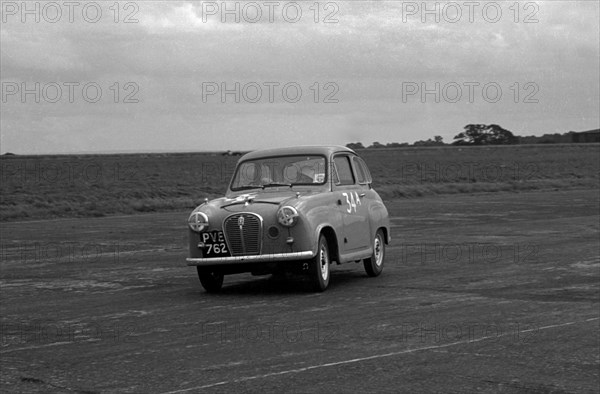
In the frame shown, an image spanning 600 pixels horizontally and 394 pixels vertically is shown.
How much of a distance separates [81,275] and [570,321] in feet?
26.4

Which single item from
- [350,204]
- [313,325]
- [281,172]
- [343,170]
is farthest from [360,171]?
[313,325]

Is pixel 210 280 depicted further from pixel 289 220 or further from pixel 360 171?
pixel 360 171

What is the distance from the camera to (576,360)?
845 cm

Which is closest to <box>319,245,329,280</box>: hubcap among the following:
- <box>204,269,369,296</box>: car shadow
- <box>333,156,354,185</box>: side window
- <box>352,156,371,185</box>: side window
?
<box>204,269,369,296</box>: car shadow

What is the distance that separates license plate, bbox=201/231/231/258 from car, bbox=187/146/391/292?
0.01m

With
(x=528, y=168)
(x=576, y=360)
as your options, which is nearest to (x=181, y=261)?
→ (x=576, y=360)

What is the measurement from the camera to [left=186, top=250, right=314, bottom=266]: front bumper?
41.7 feet

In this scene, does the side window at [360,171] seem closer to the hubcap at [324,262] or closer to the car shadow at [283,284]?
the car shadow at [283,284]

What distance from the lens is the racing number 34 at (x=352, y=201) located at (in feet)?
46.5

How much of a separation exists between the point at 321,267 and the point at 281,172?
1.68 meters

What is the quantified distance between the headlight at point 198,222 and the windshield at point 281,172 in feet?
4.12

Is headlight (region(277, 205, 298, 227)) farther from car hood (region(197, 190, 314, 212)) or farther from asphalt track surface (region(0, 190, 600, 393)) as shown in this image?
asphalt track surface (region(0, 190, 600, 393))

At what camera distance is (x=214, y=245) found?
13.0 meters

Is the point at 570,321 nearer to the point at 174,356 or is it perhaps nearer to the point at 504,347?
the point at 504,347
